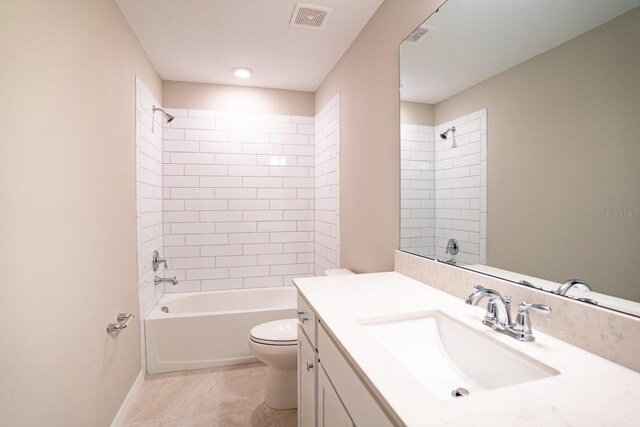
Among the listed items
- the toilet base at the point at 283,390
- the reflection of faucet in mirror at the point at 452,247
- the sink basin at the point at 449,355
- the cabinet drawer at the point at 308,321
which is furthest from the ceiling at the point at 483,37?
the toilet base at the point at 283,390

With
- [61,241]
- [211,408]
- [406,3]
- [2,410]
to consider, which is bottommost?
[211,408]

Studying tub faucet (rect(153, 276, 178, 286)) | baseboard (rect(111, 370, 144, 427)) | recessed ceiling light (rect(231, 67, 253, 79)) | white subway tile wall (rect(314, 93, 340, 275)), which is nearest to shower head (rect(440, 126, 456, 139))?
white subway tile wall (rect(314, 93, 340, 275))

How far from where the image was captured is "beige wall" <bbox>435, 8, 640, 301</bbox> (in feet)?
2.54

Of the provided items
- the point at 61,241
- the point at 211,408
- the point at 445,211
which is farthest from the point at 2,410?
the point at 445,211

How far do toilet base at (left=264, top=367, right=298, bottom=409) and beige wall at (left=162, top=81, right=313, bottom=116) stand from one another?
2.50 m

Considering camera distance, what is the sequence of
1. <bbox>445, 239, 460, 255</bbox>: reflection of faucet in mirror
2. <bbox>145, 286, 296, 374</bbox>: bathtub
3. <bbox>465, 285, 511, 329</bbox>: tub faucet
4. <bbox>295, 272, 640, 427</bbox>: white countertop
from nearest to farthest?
<bbox>295, 272, 640, 427</bbox>: white countertop < <bbox>465, 285, 511, 329</bbox>: tub faucet < <bbox>445, 239, 460, 255</bbox>: reflection of faucet in mirror < <bbox>145, 286, 296, 374</bbox>: bathtub

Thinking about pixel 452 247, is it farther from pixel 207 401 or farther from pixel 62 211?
pixel 207 401

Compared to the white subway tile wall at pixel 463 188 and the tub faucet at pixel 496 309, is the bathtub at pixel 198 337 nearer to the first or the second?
the white subway tile wall at pixel 463 188

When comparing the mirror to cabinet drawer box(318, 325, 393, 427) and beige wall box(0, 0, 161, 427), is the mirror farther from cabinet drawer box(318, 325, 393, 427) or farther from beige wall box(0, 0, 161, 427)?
beige wall box(0, 0, 161, 427)

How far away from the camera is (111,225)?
5.94 feet

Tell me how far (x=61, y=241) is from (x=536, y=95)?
1.81 meters

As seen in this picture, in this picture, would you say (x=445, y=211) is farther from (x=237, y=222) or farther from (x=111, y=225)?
(x=237, y=222)

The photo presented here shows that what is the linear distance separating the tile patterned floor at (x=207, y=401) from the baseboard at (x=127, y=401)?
0.11 ft

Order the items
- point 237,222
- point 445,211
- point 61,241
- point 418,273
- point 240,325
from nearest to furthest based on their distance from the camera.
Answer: point 61,241 → point 445,211 → point 418,273 → point 240,325 → point 237,222
